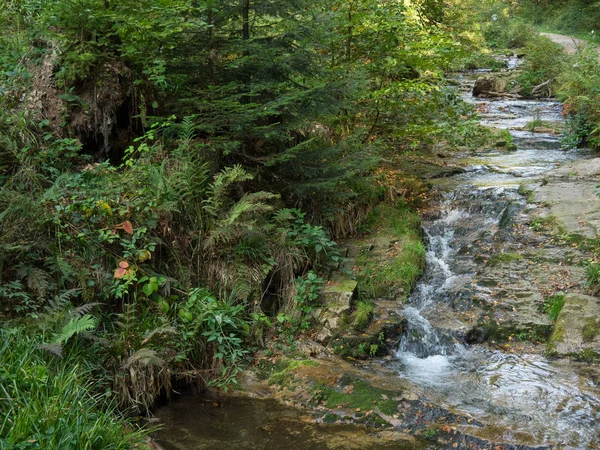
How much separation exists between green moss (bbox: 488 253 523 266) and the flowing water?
260mm

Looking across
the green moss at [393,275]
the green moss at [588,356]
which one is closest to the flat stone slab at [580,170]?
the green moss at [393,275]

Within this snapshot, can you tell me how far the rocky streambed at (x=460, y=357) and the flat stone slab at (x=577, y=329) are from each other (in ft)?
0.05

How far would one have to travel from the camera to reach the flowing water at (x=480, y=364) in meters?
4.91

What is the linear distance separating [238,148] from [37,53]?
9.77ft

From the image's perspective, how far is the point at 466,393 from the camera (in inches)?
217

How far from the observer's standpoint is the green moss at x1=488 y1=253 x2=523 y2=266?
7887mm

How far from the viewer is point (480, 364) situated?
240 inches

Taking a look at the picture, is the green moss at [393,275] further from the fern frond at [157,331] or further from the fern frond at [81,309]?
the fern frond at [81,309]

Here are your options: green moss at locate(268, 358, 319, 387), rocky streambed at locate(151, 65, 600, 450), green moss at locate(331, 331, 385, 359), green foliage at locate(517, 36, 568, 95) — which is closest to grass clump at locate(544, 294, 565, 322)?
rocky streambed at locate(151, 65, 600, 450)

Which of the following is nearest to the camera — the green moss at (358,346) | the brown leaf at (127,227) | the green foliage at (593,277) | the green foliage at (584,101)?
the brown leaf at (127,227)

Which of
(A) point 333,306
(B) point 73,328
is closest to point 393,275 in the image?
(A) point 333,306

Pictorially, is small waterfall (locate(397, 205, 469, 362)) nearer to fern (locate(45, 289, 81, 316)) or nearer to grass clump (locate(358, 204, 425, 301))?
grass clump (locate(358, 204, 425, 301))

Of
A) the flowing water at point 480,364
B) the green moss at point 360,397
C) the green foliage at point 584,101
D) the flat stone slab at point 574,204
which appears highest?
the green foliage at point 584,101

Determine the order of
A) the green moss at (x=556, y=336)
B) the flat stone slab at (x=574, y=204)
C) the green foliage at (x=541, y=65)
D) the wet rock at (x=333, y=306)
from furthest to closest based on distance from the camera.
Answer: the green foliage at (x=541, y=65) < the flat stone slab at (x=574, y=204) < the wet rock at (x=333, y=306) < the green moss at (x=556, y=336)
